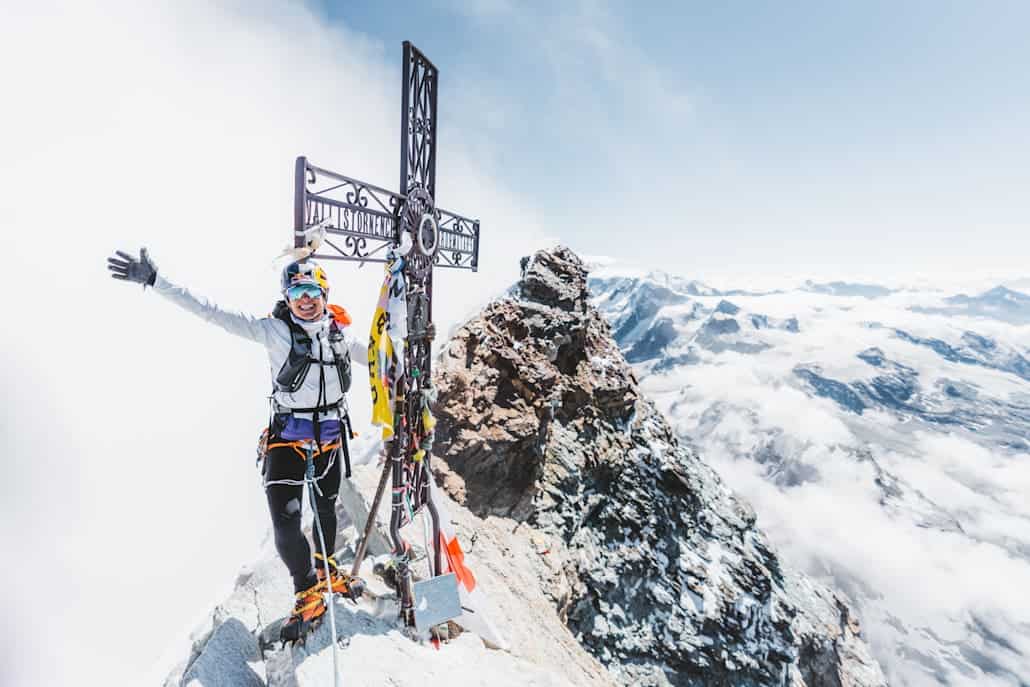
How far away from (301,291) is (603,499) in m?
14.8

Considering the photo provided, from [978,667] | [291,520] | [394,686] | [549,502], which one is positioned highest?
[291,520]

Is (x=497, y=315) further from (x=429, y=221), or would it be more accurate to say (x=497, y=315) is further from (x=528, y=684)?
(x=528, y=684)

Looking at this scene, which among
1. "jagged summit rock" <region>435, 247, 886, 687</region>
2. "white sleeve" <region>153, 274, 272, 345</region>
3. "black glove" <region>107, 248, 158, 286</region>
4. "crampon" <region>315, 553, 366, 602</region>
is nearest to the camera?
"black glove" <region>107, 248, 158, 286</region>

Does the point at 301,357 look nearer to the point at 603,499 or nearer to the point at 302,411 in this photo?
the point at 302,411

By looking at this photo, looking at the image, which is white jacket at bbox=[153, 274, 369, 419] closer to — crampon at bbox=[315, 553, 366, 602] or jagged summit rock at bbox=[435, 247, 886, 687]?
crampon at bbox=[315, 553, 366, 602]

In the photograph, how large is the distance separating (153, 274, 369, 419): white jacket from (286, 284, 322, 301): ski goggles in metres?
0.25

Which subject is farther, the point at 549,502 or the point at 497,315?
the point at 497,315

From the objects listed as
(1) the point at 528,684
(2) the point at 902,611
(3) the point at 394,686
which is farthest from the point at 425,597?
(2) the point at 902,611

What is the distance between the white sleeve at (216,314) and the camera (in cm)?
361

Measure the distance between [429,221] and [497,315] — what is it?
10955 mm

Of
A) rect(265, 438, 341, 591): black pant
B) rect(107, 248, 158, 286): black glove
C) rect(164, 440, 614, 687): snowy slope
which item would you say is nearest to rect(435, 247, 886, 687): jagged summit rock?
rect(164, 440, 614, 687): snowy slope

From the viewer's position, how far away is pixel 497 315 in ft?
55.4

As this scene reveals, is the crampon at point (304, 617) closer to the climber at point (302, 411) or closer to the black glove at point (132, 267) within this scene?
the climber at point (302, 411)

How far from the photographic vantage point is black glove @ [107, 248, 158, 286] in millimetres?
3414
